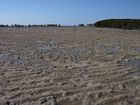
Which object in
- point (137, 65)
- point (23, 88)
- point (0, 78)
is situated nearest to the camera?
point (23, 88)

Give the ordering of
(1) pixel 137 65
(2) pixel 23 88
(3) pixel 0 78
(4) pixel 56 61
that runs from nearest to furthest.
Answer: (2) pixel 23 88
(3) pixel 0 78
(1) pixel 137 65
(4) pixel 56 61

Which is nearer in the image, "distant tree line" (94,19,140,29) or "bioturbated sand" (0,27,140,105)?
"bioturbated sand" (0,27,140,105)

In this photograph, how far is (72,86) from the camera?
701 centimetres

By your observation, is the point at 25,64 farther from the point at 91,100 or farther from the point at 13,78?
the point at 91,100

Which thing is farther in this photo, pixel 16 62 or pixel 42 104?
pixel 16 62

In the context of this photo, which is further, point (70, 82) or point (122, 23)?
point (122, 23)

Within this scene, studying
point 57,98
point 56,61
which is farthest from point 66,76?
point 56,61

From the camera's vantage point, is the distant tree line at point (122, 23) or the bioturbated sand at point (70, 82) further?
the distant tree line at point (122, 23)

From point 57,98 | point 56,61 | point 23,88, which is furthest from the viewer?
point 56,61

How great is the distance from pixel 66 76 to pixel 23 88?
5.29 ft

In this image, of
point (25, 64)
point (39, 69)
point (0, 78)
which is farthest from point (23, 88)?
point (25, 64)

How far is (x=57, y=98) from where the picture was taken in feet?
19.8

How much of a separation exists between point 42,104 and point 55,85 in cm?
152

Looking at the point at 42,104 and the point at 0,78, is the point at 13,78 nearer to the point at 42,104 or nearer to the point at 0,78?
the point at 0,78
